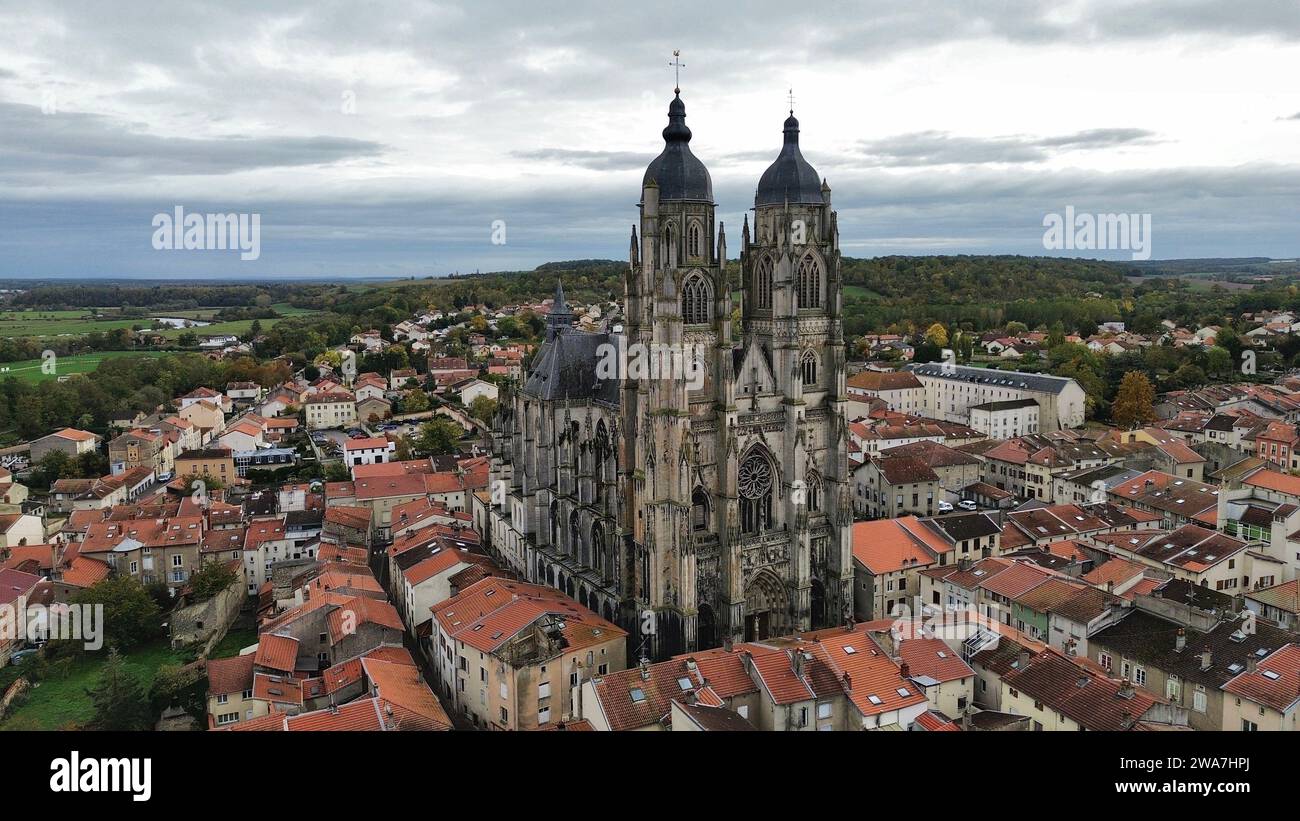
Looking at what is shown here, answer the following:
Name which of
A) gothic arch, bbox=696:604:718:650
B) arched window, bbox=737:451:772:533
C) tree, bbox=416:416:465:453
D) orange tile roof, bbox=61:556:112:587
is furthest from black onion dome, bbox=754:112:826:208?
tree, bbox=416:416:465:453

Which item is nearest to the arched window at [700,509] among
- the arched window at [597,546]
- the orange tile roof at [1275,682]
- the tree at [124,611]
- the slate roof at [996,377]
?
the arched window at [597,546]

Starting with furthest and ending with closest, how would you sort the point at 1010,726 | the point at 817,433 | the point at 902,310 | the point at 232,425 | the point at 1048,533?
the point at 902,310, the point at 232,425, the point at 1048,533, the point at 817,433, the point at 1010,726

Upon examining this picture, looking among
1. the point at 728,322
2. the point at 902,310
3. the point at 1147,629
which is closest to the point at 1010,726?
the point at 1147,629

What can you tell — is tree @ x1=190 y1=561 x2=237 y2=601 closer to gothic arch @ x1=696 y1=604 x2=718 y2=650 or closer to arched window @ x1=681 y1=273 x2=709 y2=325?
gothic arch @ x1=696 y1=604 x2=718 y2=650

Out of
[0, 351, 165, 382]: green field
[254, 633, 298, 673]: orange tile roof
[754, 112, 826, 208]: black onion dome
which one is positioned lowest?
[254, 633, 298, 673]: orange tile roof

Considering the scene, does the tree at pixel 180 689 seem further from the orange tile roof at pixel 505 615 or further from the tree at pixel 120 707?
the orange tile roof at pixel 505 615
